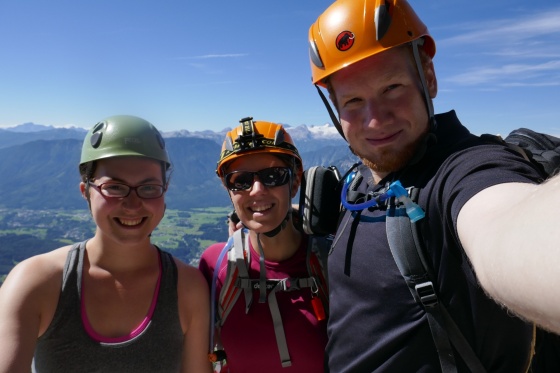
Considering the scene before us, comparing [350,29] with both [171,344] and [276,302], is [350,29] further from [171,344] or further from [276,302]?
[171,344]

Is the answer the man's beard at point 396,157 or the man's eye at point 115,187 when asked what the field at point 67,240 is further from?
the man's beard at point 396,157

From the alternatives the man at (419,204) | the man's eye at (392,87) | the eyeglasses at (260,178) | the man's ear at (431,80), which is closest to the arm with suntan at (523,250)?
the man at (419,204)

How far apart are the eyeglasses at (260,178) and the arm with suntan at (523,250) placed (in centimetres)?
268

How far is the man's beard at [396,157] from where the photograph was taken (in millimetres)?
2602

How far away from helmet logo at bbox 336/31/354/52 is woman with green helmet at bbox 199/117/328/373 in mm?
1445

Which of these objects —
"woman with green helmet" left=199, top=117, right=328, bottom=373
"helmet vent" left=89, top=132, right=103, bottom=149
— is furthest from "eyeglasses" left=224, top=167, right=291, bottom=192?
"helmet vent" left=89, top=132, right=103, bottom=149

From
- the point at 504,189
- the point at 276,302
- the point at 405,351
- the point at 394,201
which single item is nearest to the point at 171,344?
the point at 276,302

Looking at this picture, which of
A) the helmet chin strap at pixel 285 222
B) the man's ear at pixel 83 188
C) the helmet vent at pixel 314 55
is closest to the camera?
the helmet vent at pixel 314 55

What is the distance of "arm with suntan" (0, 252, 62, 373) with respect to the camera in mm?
2938

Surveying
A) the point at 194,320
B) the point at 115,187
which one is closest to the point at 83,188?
the point at 115,187

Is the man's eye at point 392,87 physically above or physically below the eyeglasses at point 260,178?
above

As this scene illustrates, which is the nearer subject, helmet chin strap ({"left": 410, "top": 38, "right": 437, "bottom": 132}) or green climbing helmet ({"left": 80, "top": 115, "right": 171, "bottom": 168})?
helmet chin strap ({"left": 410, "top": 38, "right": 437, "bottom": 132})

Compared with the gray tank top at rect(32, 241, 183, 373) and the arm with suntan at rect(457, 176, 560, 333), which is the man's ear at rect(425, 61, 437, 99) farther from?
the gray tank top at rect(32, 241, 183, 373)

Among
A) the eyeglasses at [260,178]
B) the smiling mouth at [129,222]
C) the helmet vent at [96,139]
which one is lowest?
the smiling mouth at [129,222]
